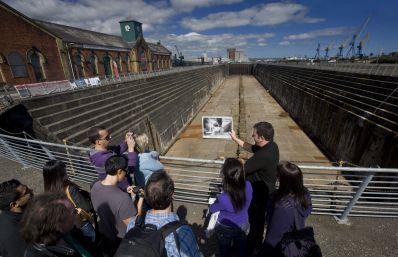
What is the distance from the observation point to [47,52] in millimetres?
23219

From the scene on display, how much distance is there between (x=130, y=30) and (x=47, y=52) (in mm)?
28278

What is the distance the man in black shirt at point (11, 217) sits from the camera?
195cm

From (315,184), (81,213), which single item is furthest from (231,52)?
(81,213)

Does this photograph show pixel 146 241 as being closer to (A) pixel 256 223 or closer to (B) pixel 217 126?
(A) pixel 256 223

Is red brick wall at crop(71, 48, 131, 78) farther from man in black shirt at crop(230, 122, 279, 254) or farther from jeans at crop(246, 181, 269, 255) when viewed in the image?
jeans at crop(246, 181, 269, 255)

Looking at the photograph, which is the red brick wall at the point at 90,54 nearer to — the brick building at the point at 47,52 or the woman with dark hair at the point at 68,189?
the brick building at the point at 47,52

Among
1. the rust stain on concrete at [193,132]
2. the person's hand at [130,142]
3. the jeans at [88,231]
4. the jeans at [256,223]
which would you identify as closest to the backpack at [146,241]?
the jeans at [88,231]

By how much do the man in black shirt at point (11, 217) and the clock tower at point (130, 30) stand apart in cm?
5188

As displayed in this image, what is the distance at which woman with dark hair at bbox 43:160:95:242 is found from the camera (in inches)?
108

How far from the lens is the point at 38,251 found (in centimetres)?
157

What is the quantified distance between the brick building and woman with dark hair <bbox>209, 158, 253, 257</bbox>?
24285mm

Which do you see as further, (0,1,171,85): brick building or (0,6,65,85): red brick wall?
(0,1,171,85): brick building

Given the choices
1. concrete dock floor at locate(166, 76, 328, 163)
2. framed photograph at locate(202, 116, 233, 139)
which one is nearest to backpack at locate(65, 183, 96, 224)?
framed photograph at locate(202, 116, 233, 139)

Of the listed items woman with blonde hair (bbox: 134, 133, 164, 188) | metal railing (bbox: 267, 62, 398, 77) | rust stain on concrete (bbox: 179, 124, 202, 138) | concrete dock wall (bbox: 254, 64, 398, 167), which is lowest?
rust stain on concrete (bbox: 179, 124, 202, 138)
